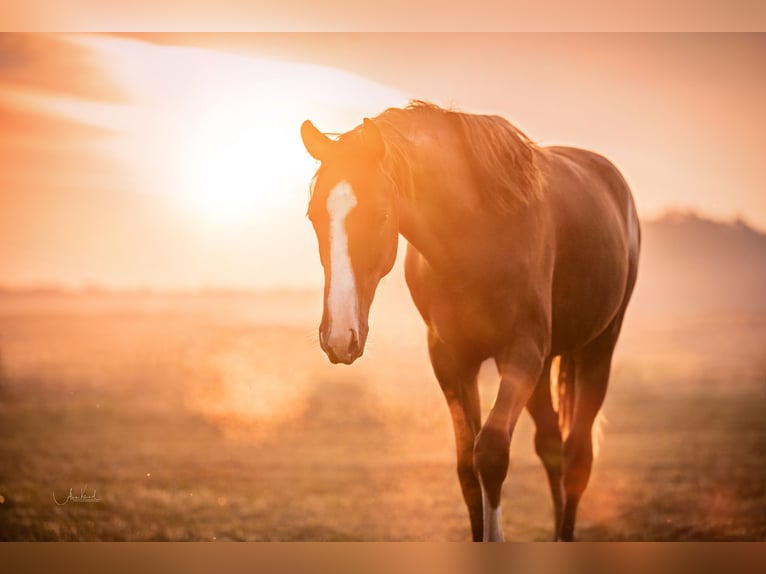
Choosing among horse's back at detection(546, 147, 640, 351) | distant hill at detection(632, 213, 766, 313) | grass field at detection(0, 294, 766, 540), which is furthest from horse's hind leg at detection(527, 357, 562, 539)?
distant hill at detection(632, 213, 766, 313)

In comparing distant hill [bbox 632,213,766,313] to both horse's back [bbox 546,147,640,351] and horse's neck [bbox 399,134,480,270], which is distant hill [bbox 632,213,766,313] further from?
horse's neck [bbox 399,134,480,270]

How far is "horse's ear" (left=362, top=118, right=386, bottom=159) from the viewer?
2.70m

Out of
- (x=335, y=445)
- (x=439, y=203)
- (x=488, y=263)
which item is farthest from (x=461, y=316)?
(x=335, y=445)

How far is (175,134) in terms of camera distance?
397 centimetres

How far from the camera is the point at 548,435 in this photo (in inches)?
146

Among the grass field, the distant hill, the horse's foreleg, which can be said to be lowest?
the grass field

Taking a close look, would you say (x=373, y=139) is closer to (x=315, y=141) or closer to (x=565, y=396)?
(x=315, y=141)

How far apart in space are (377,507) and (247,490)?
0.56 meters

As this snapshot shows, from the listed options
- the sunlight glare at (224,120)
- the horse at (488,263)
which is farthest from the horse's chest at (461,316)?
the sunlight glare at (224,120)

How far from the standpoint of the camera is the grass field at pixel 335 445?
376 cm

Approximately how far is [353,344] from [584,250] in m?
1.20

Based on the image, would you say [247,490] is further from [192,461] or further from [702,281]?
[702,281]

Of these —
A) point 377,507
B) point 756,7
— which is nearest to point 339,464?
point 377,507

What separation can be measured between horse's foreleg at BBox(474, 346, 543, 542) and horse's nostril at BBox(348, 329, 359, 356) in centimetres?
55
